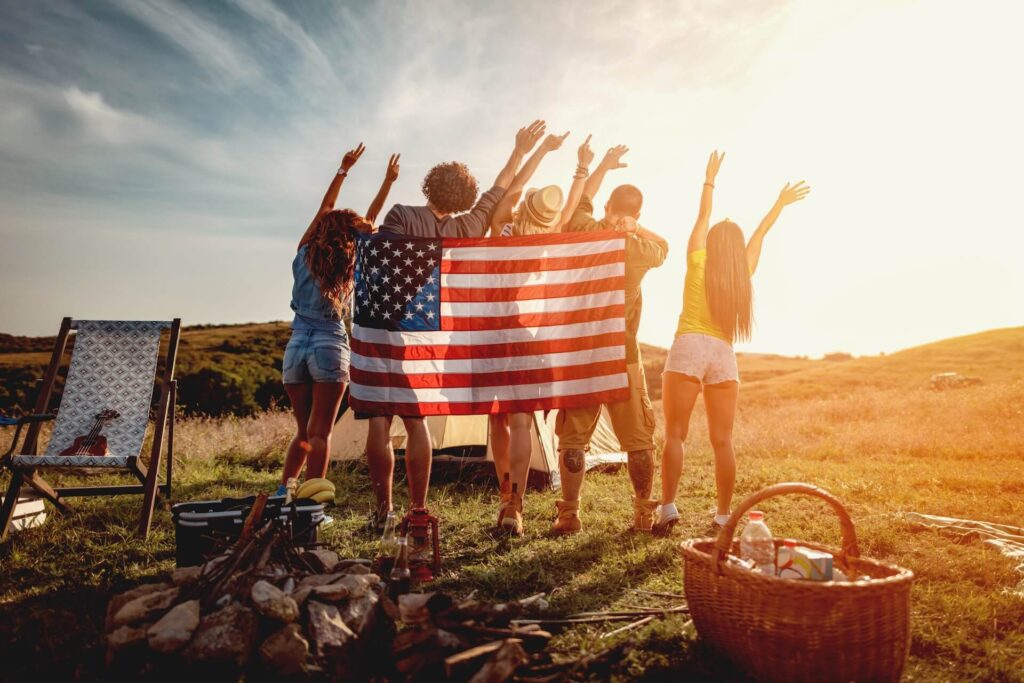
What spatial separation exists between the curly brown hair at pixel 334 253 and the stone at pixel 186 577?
2.55m

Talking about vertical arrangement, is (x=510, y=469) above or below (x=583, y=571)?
above

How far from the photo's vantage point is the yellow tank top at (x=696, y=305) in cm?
502

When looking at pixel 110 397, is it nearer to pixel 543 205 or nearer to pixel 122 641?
pixel 122 641

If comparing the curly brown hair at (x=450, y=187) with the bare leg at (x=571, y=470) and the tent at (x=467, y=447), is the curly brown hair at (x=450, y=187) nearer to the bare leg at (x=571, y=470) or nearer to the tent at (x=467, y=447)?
the bare leg at (x=571, y=470)

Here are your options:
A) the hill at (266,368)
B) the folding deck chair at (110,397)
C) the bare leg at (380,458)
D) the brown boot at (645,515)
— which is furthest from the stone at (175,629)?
the hill at (266,368)

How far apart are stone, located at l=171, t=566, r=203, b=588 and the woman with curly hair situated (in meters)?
Result: 1.90

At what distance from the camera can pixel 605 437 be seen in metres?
9.71

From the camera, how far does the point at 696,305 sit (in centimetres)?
507

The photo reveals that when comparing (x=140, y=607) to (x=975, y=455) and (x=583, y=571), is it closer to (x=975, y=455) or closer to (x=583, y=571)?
(x=583, y=571)

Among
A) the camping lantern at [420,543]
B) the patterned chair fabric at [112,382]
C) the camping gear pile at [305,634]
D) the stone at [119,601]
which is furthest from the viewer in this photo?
the patterned chair fabric at [112,382]

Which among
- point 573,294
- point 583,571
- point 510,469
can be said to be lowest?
point 583,571

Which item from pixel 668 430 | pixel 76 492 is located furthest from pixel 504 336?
pixel 76 492

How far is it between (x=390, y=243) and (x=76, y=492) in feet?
11.8

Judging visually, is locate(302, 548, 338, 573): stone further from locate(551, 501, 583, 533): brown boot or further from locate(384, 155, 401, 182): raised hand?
locate(384, 155, 401, 182): raised hand
